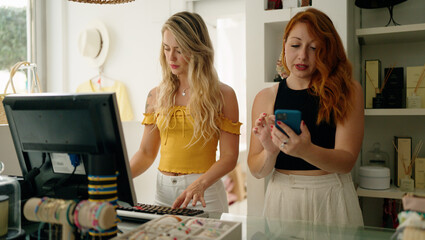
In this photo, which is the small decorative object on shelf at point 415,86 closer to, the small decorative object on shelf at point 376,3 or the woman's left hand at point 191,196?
the small decorative object on shelf at point 376,3

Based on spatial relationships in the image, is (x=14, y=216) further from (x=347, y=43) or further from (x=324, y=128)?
(x=347, y=43)

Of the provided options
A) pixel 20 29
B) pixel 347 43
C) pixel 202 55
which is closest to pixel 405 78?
pixel 347 43

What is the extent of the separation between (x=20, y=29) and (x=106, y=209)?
2.73m

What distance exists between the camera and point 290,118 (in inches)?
43.8

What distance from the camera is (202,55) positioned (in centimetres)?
172

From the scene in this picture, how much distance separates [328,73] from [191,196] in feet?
2.20

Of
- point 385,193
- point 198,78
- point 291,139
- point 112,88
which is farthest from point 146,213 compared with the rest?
point 112,88

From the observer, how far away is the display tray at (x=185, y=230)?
0.91m

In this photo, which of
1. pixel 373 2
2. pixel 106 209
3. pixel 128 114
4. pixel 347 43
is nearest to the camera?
pixel 106 209

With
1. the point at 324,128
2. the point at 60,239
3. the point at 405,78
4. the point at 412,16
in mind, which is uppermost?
the point at 412,16

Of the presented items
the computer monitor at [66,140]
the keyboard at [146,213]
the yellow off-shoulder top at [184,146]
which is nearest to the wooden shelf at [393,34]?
the yellow off-shoulder top at [184,146]

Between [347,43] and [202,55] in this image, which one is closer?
[202,55]

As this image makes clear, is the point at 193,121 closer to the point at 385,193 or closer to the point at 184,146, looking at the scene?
the point at 184,146

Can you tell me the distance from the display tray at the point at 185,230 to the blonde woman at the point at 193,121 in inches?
23.9
